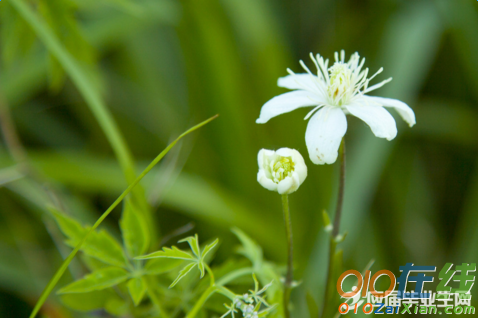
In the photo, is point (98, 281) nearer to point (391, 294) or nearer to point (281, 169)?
point (281, 169)

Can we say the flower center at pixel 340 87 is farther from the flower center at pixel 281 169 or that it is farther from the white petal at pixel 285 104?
the flower center at pixel 281 169

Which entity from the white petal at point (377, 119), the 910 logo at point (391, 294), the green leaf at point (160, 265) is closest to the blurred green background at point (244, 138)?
the 910 logo at point (391, 294)

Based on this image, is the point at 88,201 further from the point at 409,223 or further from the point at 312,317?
the point at 409,223

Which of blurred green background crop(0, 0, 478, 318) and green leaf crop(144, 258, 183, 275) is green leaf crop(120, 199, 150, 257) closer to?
green leaf crop(144, 258, 183, 275)

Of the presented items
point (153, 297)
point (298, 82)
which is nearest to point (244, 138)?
point (298, 82)

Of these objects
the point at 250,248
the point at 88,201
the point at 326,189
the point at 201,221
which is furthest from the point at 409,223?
the point at 88,201

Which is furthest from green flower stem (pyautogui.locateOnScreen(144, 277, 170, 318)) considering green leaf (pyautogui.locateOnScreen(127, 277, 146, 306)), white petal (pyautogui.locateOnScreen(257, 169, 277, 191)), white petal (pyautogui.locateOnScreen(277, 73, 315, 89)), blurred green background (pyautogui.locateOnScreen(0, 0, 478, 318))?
blurred green background (pyautogui.locateOnScreen(0, 0, 478, 318))
